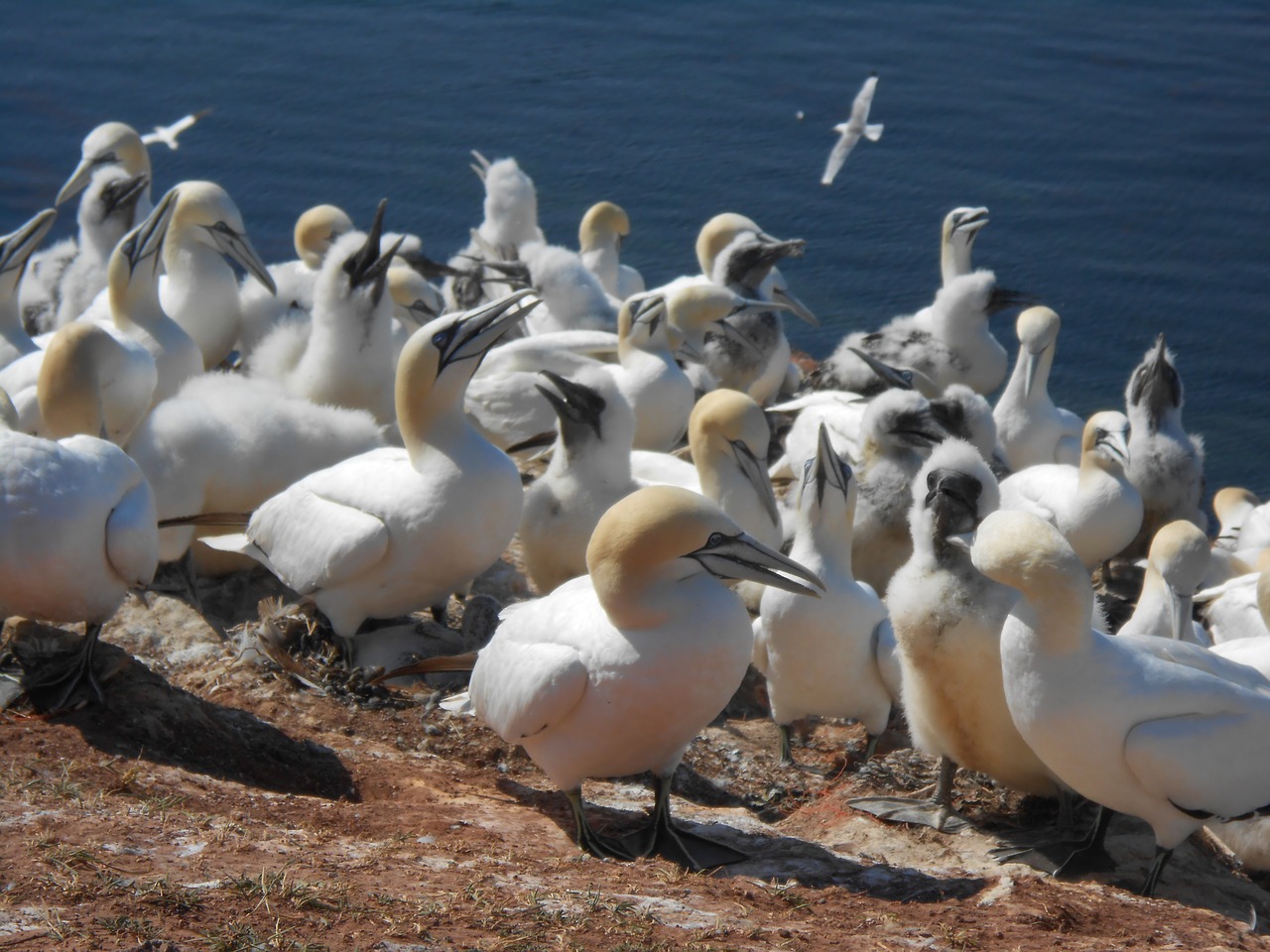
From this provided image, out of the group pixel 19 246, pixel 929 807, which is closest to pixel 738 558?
pixel 929 807

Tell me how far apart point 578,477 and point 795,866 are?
250 cm

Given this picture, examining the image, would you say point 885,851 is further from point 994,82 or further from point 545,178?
point 994,82

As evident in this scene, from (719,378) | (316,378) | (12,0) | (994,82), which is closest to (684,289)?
(719,378)

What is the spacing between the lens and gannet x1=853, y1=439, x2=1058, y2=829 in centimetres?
473

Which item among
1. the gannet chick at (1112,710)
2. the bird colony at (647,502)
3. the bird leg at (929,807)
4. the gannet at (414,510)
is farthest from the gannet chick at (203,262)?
the gannet chick at (1112,710)

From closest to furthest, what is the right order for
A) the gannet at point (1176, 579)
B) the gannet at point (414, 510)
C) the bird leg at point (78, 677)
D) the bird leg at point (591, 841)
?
the bird leg at point (591, 841) < the bird leg at point (78, 677) < the gannet at point (414, 510) < the gannet at point (1176, 579)

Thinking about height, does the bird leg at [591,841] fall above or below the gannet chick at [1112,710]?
below

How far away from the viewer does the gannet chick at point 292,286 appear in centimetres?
880

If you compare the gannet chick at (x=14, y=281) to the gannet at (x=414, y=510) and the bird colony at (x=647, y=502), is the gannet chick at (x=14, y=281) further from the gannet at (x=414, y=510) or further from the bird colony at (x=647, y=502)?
the gannet at (x=414, y=510)

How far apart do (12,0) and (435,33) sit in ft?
17.0

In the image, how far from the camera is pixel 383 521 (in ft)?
18.8

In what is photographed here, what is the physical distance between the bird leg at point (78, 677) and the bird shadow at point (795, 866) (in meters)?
1.38

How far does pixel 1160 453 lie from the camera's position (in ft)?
27.3

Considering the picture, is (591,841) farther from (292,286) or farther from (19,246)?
Answer: (292,286)
